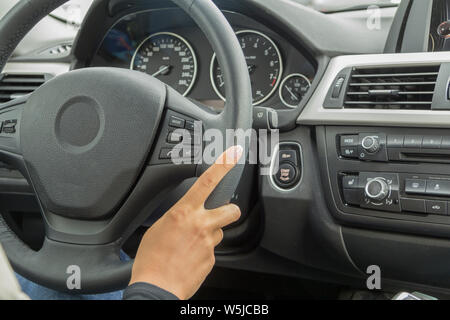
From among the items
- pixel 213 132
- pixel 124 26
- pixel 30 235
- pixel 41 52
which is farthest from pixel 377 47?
pixel 30 235

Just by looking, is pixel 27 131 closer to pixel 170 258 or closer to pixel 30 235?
pixel 170 258

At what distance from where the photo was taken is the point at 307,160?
3.88 feet

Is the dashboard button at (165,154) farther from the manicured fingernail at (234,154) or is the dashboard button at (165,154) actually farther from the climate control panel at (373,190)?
the climate control panel at (373,190)

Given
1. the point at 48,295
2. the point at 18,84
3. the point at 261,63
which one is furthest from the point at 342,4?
the point at 48,295

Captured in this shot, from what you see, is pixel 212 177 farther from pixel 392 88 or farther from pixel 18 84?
pixel 18 84

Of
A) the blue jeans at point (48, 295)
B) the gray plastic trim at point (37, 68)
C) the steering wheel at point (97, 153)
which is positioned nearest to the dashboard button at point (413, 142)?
the steering wheel at point (97, 153)

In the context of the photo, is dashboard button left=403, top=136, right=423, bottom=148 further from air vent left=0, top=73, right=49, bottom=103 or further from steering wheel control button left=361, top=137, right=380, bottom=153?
air vent left=0, top=73, right=49, bottom=103

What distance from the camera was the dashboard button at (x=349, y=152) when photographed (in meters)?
1.10

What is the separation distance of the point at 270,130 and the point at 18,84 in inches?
34.8

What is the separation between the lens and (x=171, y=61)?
151 centimetres
